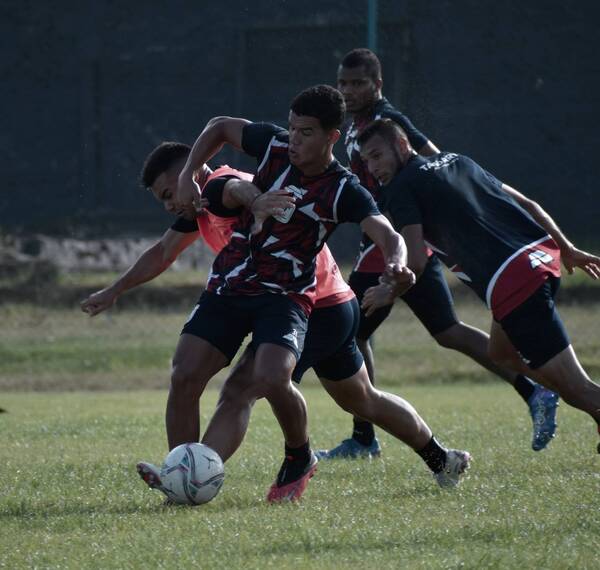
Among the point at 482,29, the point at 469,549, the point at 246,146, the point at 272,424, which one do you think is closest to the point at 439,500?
the point at 469,549

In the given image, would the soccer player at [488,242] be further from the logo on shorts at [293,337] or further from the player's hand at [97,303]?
the player's hand at [97,303]

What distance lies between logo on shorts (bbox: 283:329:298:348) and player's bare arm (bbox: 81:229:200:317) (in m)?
0.92

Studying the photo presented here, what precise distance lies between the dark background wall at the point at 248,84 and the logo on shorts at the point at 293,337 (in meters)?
5.05

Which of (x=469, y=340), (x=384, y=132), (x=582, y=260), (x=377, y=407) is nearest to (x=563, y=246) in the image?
(x=582, y=260)

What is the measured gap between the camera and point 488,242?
5.41 m

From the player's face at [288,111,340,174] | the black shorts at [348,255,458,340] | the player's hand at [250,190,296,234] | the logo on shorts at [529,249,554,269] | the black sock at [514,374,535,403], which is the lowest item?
the black sock at [514,374,535,403]

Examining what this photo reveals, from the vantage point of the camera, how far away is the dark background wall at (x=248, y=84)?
10.4 m

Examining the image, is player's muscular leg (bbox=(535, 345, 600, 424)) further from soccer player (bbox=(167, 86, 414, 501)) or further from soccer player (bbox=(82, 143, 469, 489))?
soccer player (bbox=(167, 86, 414, 501))

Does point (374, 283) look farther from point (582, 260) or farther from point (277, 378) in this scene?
point (277, 378)

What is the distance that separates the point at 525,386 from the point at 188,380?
2447 mm

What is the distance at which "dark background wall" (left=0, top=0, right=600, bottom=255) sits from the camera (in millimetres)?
10438

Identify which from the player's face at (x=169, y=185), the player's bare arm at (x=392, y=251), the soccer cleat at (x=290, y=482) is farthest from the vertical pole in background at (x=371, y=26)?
the soccer cleat at (x=290, y=482)

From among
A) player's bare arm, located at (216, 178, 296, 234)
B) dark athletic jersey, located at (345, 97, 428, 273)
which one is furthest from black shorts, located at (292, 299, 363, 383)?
dark athletic jersey, located at (345, 97, 428, 273)

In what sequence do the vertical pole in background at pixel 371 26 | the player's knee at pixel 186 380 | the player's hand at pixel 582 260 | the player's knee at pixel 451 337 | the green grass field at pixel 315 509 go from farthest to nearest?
the vertical pole in background at pixel 371 26 → the player's knee at pixel 451 337 → the player's hand at pixel 582 260 → the player's knee at pixel 186 380 → the green grass field at pixel 315 509
